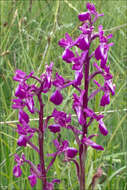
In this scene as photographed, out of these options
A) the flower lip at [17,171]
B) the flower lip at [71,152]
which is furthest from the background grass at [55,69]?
the flower lip at [71,152]

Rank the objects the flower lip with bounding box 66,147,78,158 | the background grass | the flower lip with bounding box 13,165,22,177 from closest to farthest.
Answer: the flower lip with bounding box 66,147,78,158, the flower lip with bounding box 13,165,22,177, the background grass

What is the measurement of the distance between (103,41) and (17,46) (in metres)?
2.12

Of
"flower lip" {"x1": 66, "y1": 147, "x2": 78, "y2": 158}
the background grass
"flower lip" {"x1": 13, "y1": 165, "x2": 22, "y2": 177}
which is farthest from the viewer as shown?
the background grass

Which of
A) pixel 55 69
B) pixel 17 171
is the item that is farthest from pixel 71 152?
pixel 55 69

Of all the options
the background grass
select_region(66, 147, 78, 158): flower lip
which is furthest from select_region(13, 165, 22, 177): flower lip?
select_region(66, 147, 78, 158): flower lip

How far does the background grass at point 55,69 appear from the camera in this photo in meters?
1.82

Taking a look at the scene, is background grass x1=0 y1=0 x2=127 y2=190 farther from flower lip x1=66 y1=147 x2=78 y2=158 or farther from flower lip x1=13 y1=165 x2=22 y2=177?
flower lip x1=66 y1=147 x2=78 y2=158

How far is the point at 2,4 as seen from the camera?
361cm

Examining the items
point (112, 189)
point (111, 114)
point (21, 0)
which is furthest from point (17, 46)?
point (112, 189)

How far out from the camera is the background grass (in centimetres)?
182

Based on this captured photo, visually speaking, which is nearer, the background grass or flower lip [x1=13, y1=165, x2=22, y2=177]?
flower lip [x1=13, y1=165, x2=22, y2=177]

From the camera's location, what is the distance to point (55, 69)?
8.00 ft

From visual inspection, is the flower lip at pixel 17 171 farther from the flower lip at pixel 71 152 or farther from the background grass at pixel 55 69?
the flower lip at pixel 71 152

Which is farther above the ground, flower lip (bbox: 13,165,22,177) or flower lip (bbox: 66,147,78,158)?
flower lip (bbox: 66,147,78,158)
